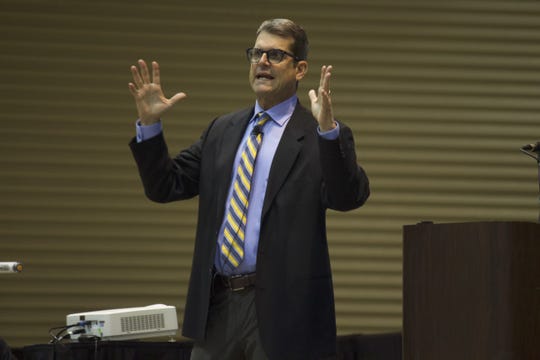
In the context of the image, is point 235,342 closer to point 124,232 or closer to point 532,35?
point 124,232

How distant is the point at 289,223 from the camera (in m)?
3.12

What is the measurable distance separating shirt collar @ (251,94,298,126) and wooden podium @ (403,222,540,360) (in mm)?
707

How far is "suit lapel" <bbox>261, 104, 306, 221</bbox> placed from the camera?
3143 millimetres

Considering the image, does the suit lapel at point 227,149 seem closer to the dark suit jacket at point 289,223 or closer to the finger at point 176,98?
the dark suit jacket at point 289,223

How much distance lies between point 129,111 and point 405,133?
2112mm

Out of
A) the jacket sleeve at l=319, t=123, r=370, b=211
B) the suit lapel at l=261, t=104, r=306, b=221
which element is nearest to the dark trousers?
the suit lapel at l=261, t=104, r=306, b=221

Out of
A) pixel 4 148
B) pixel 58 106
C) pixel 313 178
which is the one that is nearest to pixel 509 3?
pixel 58 106

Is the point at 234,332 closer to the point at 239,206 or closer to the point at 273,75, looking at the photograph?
the point at 239,206

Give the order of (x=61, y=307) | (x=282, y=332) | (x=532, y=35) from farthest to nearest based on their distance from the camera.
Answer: (x=532, y=35), (x=61, y=307), (x=282, y=332)

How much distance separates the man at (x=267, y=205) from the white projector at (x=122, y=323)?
1.36 metres

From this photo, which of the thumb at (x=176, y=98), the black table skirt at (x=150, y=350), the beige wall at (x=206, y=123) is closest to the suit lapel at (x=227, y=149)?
the thumb at (x=176, y=98)

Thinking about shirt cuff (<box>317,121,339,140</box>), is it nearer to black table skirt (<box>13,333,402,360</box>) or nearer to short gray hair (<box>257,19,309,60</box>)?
short gray hair (<box>257,19,309,60</box>)

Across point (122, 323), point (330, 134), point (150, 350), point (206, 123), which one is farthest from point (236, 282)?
point (206, 123)

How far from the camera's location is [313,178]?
321cm
